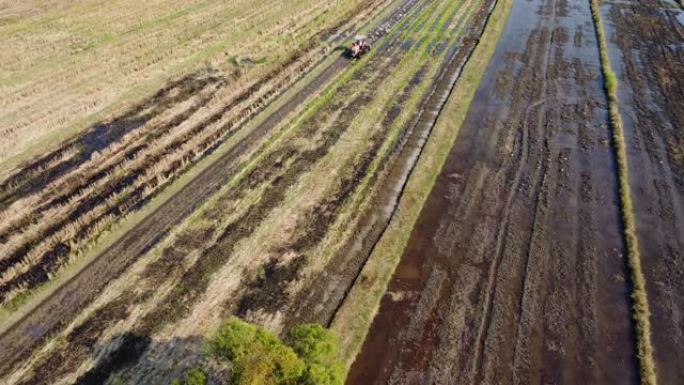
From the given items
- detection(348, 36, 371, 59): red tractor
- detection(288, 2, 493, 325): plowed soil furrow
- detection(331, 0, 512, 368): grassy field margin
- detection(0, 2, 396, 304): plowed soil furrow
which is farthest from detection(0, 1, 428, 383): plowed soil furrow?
detection(348, 36, 371, 59): red tractor

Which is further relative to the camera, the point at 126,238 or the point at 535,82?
the point at 535,82

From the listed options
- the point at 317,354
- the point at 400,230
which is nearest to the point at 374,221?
the point at 400,230

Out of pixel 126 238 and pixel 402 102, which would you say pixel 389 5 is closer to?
pixel 402 102

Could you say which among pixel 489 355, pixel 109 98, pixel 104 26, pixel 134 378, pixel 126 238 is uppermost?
pixel 104 26

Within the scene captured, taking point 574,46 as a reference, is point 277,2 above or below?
above

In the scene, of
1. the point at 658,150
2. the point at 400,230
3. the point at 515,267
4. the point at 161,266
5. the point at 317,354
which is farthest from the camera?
the point at 658,150

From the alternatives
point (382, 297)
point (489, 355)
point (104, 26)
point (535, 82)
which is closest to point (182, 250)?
point (382, 297)

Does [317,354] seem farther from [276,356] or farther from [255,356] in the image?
[255,356]
